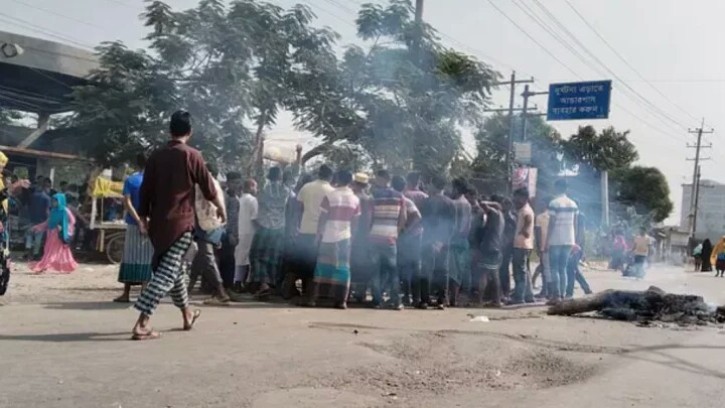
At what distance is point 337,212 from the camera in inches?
333

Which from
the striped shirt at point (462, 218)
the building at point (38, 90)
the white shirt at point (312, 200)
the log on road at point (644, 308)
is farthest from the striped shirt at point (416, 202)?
the building at point (38, 90)

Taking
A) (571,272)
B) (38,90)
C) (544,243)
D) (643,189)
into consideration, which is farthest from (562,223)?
(643,189)

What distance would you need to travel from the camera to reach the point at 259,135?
1529 cm

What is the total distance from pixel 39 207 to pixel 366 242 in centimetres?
858

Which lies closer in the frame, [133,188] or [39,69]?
[133,188]

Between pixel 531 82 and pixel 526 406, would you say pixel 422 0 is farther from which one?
pixel 531 82

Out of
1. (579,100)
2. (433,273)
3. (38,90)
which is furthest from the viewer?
(579,100)

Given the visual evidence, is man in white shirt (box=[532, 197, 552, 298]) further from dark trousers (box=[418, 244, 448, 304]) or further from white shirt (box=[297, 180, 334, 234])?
white shirt (box=[297, 180, 334, 234])

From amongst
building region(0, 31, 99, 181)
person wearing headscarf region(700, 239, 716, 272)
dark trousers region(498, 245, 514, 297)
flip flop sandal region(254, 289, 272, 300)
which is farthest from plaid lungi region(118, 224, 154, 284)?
person wearing headscarf region(700, 239, 716, 272)

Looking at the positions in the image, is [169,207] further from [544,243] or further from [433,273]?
[544,243]

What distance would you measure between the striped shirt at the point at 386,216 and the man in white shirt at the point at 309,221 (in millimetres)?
678

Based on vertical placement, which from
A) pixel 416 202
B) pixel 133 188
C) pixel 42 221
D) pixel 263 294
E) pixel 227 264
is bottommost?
pixel 263 294

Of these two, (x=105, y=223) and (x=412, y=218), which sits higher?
(x=412, y=218)

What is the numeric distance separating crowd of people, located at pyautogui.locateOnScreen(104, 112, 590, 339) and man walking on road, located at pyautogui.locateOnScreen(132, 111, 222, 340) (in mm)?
1642
